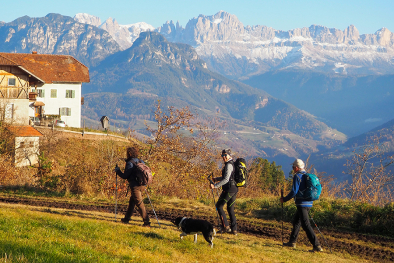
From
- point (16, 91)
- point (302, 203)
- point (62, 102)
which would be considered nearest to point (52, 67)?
point (62, 102)

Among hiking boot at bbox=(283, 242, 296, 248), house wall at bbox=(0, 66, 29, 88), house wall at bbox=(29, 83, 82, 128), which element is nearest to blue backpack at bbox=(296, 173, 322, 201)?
hiking boot at bbox=(283, 242, 296, 248)

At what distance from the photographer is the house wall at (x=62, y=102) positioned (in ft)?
199

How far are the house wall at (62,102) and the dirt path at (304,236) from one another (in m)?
48.7

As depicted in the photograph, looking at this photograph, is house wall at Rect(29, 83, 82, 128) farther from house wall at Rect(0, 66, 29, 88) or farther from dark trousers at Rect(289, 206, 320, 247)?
dark trousers at Rect(289, 206, 320, 247)

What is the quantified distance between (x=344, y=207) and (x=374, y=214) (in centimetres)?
104

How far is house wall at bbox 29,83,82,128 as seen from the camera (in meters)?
60.8

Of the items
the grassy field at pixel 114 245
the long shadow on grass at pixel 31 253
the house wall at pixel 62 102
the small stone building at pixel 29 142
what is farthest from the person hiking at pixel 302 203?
the house wall at pixel 62 102

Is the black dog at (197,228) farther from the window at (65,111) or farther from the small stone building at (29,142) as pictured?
the window at (65,111)

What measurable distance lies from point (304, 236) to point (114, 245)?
6.35 meters

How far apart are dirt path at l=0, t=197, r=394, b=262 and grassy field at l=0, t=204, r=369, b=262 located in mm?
731

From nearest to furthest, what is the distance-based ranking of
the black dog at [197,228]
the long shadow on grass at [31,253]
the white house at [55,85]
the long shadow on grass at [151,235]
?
the long shadow on grass at [31,253] < the black dog at [197,228] < the long shadow on grass at [151,235] < the white house at [55,85]

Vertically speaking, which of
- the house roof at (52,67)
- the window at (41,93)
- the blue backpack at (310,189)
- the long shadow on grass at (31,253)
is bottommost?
the long shadow on grass at (31,253)

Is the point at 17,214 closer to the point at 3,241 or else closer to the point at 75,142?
the point at 3,241

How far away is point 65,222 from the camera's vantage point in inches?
378
